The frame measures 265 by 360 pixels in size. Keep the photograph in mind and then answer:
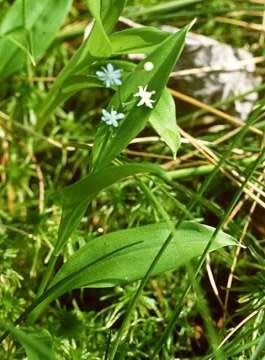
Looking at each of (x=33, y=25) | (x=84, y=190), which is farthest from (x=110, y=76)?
(x=33, y=25)

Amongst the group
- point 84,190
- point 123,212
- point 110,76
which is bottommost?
point 123,212

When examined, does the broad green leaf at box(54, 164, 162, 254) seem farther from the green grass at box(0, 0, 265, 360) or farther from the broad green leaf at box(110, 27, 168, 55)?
the broad green leaf at box(110, 27, 168, 55)

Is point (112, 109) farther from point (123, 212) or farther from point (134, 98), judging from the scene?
point (123, 212)

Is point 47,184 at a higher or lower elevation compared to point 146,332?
higher

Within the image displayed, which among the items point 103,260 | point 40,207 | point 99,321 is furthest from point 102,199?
point 103,260

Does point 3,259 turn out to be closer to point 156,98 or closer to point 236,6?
point 156,98

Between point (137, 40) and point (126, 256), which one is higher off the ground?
point (137, 40)

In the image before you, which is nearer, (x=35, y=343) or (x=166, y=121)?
(x=35, y=343)

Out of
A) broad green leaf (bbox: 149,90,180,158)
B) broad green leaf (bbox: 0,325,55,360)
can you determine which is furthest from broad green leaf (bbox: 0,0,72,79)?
broad green leaf (bbox: 0,325,55,360)
